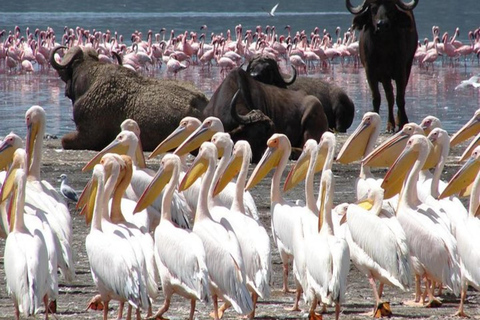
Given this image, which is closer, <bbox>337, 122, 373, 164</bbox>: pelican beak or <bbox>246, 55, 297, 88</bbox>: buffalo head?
<bbox>337, 122, 373, 164</bbox>: pelican beak

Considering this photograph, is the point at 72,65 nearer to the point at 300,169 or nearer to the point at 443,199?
the point at 300,169

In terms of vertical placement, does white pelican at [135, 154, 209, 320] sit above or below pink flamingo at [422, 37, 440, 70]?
above

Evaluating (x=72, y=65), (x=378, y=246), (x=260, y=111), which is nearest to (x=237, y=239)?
(x=378, y=246)

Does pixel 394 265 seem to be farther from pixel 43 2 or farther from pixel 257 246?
pixel 43 2

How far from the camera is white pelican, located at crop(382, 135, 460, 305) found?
6.66 m

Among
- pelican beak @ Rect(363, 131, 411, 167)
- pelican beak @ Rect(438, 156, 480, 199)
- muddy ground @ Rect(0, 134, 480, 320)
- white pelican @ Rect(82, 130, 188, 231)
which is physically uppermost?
pelican beak @ Rect(438, 156, 480, 199)

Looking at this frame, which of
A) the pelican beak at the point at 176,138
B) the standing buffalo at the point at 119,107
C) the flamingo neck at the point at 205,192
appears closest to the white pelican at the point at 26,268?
the flamingo neck at the point at 205,192

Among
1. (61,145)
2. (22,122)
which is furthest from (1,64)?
(61,145)

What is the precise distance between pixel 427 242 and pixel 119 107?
24.9 feet

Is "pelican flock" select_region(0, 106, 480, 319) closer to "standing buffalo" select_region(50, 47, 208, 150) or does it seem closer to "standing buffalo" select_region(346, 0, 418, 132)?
"standing buffalo" select_region(50, 47, 208, 150)

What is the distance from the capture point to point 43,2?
77.7 meters

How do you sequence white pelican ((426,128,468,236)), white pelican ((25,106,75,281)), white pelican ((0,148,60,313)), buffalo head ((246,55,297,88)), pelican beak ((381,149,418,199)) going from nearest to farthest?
1. white pelican ((0,148,60,313))
2. white pelican ((25,106,75,281))
3. white pelican ((426,128,468,236))
4. pelican beak ((381,149,418,199))
5. buffalo head ((246,55,297,88))

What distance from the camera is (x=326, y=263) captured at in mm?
6152

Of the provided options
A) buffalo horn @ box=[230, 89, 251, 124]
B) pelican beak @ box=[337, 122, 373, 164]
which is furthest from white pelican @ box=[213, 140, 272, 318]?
buffalo horn @ box=[230, 89, 251, 124]
